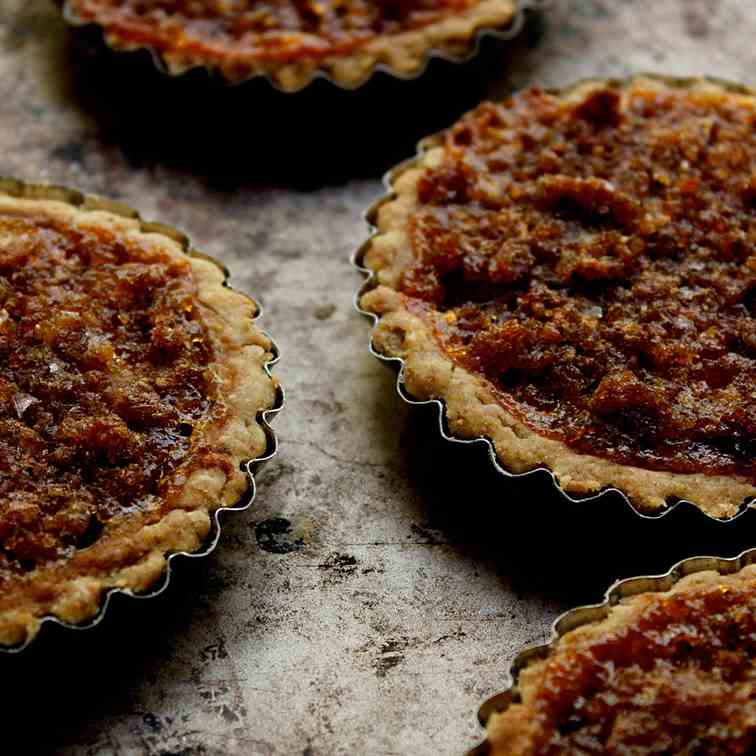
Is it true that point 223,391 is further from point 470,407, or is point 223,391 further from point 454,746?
point 454,746

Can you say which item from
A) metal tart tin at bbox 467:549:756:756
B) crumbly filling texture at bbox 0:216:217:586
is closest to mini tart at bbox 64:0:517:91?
crumbly filling texture at bbox 0:216:217:586

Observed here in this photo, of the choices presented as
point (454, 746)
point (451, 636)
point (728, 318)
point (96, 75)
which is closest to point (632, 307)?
point (728, 318)

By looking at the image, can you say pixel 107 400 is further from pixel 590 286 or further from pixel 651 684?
pixel 651 684

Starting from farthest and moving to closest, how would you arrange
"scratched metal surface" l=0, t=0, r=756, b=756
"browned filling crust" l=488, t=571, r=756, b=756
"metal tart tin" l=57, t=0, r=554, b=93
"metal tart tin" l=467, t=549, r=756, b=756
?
"metal tart tin" l=57, t=0, r=554, b=93
"scratched metal surface" l=0, t=0, r=756, b=756
"metal tart tin" l=467, t=549, r=756, b=756
"browned filling crust" l=488, t=571, r=756, b=756

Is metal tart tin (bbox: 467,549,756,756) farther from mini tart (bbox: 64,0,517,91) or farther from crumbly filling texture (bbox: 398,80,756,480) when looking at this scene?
mini tart (bbox: 64,0,517,91)

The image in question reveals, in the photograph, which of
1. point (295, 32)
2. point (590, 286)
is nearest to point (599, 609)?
point (590, 286)

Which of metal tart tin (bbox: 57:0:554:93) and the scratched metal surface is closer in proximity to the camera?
the scratched metal surface

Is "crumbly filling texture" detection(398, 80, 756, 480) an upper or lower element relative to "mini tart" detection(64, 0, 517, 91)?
lower
